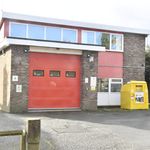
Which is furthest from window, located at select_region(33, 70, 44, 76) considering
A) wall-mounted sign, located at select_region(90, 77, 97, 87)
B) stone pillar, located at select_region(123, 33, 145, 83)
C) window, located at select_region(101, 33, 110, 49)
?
stone pillar, located at select_region(123, 33, 145, 83)

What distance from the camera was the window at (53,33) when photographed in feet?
69.6

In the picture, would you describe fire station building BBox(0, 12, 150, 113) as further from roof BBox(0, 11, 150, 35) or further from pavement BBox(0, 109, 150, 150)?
pavement BBox(0, 109, 150, 150)

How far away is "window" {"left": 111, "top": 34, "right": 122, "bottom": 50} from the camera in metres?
23.4

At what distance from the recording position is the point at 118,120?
595 inches

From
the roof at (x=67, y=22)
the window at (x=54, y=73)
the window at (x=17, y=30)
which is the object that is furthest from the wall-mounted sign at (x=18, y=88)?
the roof at (x=67, y=22)

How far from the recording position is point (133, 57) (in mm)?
24000

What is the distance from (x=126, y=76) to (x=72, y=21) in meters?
5.51

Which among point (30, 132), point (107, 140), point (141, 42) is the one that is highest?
point (141, 42)

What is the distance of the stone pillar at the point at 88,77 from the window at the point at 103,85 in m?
2.93

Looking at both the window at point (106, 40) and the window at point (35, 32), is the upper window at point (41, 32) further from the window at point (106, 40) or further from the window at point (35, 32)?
the window at point (106, 40)

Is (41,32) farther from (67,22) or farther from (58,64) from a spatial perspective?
(58,64)

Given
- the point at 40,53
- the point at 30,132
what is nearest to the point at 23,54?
the point at 40,53

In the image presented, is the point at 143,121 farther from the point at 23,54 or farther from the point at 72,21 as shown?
the point at 72,21

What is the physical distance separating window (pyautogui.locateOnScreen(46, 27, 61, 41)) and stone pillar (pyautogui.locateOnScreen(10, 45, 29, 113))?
345 cm
